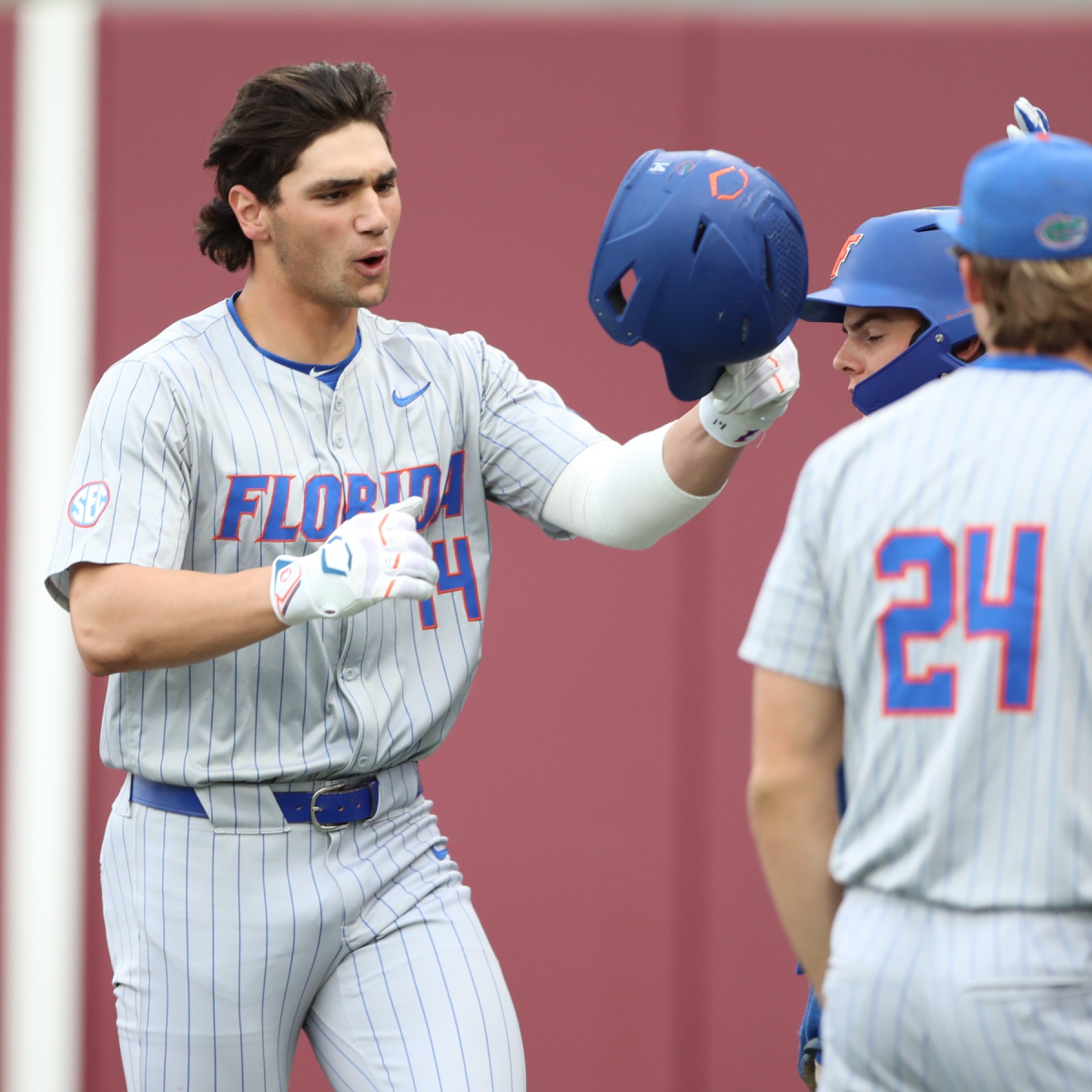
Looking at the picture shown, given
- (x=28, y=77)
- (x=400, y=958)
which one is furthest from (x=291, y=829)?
(x=28, y=77)

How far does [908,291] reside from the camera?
2.14 m

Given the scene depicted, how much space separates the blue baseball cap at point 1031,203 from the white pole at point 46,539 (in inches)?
100

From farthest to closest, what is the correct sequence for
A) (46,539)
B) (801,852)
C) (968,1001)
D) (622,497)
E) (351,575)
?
(46,539)
(622,497)
(351,575)
(801,852)
(968,1001)

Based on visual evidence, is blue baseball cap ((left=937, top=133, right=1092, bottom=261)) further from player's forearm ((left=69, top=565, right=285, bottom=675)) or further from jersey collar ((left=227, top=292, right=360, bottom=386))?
jersey collar ((left=227, top=292, right=360, bottom=386))

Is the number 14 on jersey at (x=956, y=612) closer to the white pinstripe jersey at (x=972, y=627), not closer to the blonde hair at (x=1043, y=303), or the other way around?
the white pinstripe jersey at (x=972, y=627)

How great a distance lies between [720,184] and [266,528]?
80 centimetres

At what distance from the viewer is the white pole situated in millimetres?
3480

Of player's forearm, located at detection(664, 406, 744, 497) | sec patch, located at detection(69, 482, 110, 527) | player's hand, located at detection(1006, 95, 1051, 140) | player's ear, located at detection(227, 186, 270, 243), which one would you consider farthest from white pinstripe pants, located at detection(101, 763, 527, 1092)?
player's hand, located at detection(1006, 95, 1051, 140)

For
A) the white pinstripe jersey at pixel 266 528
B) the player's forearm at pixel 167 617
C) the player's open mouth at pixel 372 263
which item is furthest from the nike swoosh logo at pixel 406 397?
the player's forearm at pixel 167 617

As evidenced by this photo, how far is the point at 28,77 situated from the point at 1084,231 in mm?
2821

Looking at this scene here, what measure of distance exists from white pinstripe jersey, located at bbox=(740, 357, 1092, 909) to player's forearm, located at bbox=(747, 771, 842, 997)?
0.08 meters

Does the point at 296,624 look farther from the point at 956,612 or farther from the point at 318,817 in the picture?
the point at 956,612

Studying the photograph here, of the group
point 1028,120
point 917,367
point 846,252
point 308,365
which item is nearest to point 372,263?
point 308,365

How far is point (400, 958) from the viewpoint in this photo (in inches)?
84.7
